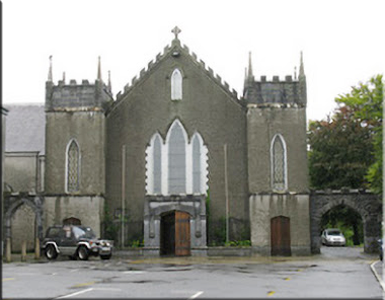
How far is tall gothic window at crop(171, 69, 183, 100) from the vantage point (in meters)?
35.6

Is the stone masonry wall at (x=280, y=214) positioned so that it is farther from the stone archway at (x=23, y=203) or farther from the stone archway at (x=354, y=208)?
the stone archway at (x=23, y=203)

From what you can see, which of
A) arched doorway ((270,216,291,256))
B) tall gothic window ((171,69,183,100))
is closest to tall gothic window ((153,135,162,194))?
tall gothic window ((171,69,183,100))

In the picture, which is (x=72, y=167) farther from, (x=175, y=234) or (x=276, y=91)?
(x=276, y=91)

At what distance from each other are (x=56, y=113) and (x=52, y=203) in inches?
194

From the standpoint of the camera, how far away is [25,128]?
4091cm

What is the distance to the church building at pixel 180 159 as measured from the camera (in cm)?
3328

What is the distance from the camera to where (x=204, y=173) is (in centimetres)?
3488

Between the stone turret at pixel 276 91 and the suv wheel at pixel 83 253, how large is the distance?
471 inches

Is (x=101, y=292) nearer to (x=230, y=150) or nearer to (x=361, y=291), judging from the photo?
(x=361, y=291)

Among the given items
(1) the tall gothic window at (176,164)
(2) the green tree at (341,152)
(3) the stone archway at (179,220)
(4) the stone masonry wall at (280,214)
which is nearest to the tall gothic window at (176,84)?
(1) the tall gothic window at (176,164)

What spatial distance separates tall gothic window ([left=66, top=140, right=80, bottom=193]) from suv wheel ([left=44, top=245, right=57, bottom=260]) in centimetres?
529

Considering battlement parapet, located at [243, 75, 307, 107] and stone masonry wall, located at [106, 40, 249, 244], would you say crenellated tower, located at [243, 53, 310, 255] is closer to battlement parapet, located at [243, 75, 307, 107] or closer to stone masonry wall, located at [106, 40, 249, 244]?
battlement parapet, located at [243, 75, 307, 107]

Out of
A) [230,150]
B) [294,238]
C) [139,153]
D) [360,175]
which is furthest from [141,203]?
[360,175]

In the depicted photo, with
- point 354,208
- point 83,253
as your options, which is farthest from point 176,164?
point 354,208
